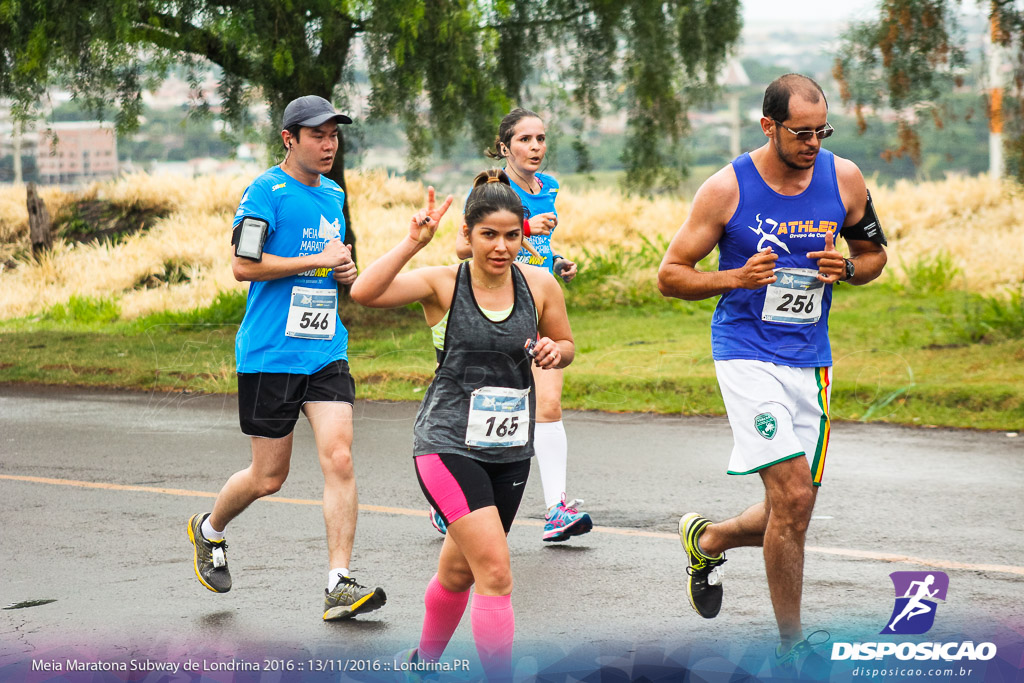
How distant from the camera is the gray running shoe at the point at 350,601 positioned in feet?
17.0

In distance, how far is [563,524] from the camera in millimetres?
6488

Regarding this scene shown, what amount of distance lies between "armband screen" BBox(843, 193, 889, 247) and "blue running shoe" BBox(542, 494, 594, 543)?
2.23 m

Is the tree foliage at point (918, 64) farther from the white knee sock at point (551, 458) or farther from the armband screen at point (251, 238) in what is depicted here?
the armband screen at point (251, 238)

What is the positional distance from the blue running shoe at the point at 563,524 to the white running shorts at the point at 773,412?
1.89 m

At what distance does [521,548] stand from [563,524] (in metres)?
0.25

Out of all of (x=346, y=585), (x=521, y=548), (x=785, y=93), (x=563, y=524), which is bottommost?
(x=521, y=548)

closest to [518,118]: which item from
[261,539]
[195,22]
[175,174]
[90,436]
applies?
[261,539]

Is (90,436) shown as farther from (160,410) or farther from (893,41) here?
(893,41)

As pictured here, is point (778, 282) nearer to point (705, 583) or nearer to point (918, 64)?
point (705, 583)

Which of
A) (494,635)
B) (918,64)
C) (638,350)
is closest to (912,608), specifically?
(494,635)

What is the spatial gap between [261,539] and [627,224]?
1698 centimetres

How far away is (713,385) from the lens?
37.8ft

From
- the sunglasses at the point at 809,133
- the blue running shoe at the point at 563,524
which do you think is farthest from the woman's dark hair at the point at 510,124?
the sunglasses at the point at 809,133

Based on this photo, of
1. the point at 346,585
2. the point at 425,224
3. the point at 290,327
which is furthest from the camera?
the point at 290,327
